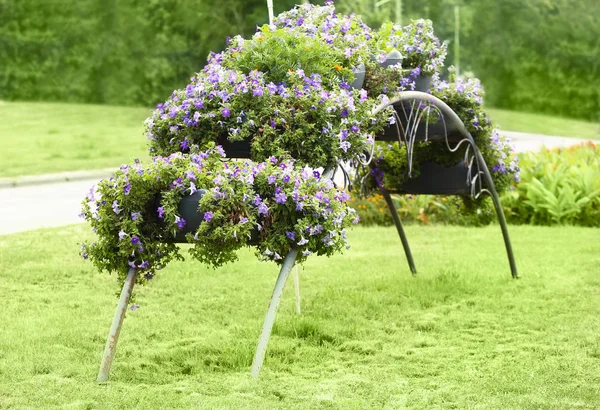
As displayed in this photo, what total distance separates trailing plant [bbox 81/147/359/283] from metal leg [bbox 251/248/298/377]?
2.5 inches

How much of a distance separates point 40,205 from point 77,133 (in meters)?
13.2

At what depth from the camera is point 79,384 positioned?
17.0 feet

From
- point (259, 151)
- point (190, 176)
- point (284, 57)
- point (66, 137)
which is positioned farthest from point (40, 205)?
point (66, 137)

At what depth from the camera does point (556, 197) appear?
38.8 feet

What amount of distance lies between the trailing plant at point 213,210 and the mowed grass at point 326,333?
0.70 metres

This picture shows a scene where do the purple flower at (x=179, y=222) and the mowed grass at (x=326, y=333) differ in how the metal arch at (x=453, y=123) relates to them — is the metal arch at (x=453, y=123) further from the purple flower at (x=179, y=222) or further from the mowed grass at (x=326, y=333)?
the purple flower at (x=179, y=222)

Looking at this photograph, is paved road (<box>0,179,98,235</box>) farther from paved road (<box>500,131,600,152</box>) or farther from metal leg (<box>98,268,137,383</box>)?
paved road (<box>500,131,600,152</box>)

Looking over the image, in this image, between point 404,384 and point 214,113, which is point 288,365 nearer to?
point 404,384

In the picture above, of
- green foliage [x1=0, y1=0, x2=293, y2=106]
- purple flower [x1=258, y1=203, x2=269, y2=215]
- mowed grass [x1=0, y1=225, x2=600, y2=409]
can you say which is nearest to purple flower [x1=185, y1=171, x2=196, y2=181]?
purple flower [x1=258, y1=203, x2=269, y2=215]

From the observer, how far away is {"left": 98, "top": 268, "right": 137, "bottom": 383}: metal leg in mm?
5148

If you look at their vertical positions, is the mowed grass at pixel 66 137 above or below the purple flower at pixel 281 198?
below

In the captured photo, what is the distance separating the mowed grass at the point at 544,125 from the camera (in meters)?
34.3

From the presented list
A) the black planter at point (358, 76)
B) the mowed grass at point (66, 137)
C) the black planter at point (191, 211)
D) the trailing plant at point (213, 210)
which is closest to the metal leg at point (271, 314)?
the trailing plant at point (213, 210)

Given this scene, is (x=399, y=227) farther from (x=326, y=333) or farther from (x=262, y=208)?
(x=262, y=208)
